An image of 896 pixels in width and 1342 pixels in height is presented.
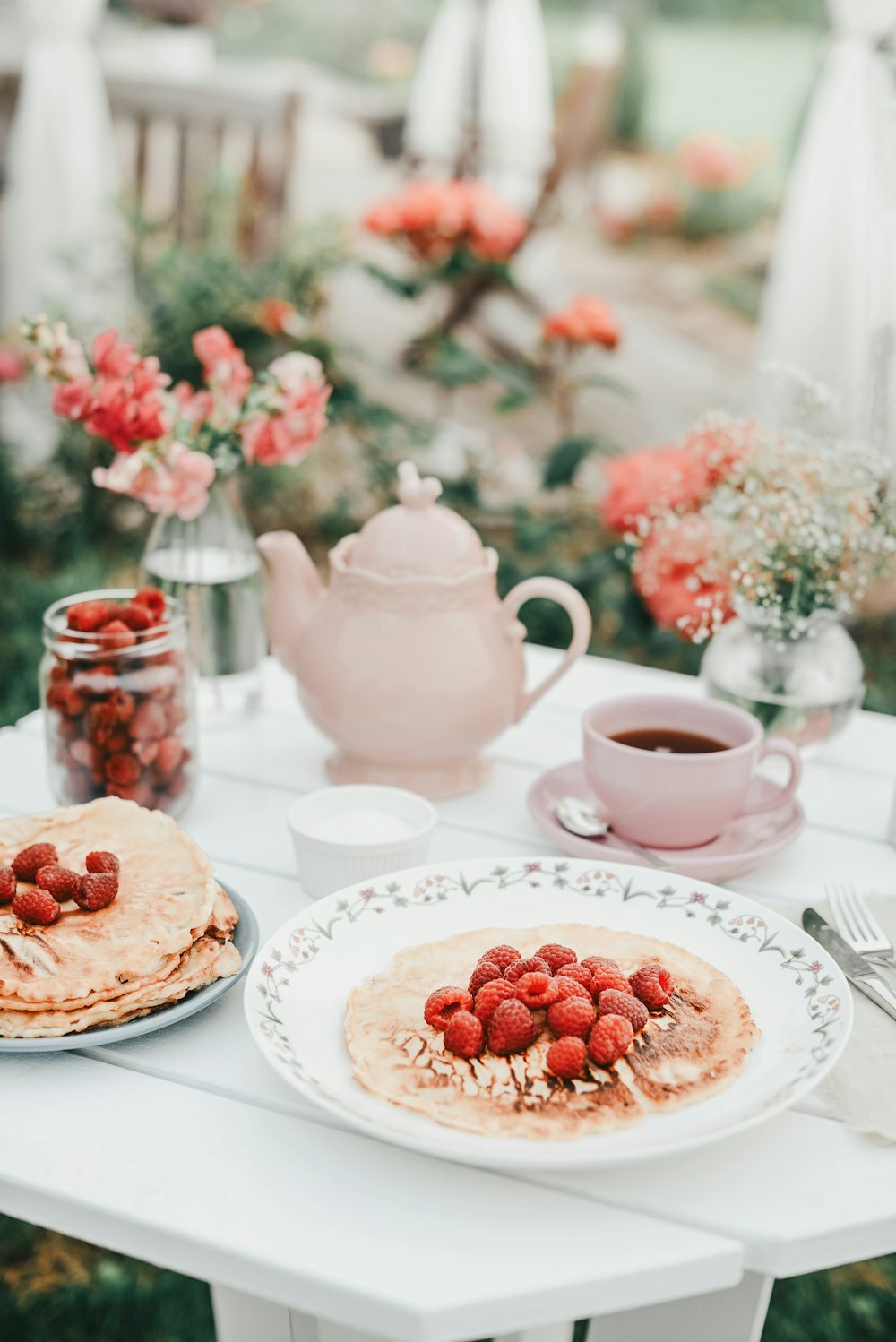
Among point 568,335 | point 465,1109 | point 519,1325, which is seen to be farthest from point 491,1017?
point 568,335

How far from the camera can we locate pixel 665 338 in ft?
16.8

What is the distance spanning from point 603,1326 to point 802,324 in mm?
2514

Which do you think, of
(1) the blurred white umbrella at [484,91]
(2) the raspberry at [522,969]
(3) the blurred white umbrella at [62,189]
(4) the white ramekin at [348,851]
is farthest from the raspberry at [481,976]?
(1) the blurred white umbrella at [484,91]

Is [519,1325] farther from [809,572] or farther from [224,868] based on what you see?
[809,572]

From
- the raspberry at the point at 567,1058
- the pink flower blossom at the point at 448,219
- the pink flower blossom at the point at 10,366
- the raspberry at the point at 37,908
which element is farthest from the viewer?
the pink flower blossom at the point at 10,366

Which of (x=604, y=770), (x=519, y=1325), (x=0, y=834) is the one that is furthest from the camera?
(x=604, y=770)

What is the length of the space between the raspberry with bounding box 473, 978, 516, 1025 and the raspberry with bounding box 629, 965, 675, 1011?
0.29ft

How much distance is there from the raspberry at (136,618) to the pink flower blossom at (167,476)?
14 centimetres

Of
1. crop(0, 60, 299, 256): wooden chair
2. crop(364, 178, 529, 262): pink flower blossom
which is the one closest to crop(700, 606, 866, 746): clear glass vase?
crop(364, 178, 529, 262): pink flower blossom

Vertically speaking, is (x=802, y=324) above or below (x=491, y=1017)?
above

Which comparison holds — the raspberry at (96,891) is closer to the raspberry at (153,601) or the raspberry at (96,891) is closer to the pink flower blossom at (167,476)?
the raspberry at (153,601)

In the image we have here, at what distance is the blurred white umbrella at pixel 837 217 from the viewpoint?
294 cm

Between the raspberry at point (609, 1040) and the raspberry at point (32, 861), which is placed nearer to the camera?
the raspberry at point (609, 1040)

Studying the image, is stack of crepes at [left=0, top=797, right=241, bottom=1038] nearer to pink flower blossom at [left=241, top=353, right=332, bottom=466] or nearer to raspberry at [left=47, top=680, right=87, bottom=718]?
raspberry at [left=47, top=680, right=87, bottom=718]
